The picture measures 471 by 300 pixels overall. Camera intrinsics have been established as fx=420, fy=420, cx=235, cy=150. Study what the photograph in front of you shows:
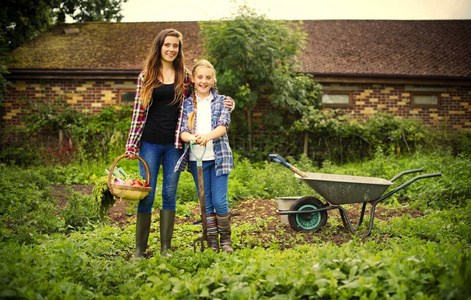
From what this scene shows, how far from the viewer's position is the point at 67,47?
13.3 m

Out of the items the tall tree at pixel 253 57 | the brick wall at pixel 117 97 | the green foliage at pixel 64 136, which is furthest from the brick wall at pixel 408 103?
the green foliage at pixel 64 136

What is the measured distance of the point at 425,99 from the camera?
12.4 meters

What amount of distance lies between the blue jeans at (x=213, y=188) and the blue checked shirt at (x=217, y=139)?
0.26 ft

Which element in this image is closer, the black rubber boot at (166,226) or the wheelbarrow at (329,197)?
the black rubber boot at (166,226)

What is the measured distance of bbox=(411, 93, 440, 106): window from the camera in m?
12.4

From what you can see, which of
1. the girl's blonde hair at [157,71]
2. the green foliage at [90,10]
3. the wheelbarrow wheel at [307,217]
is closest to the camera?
the girl's blonde hair at [157,71]

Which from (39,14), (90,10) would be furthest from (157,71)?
(90,10)

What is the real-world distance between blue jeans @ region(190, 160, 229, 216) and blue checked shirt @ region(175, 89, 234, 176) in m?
0.08

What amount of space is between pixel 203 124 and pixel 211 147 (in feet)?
0.70

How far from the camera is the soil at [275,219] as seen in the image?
4.39 m

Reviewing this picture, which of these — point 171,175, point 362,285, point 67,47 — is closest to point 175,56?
point 171,175

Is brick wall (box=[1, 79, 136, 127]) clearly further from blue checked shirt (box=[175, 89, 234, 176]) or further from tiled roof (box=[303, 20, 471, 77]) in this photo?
blue checked shirt (box=[175, 89, 234, 176])

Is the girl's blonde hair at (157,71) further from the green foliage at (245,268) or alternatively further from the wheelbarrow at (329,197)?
the wheelbarrow at (329,197)

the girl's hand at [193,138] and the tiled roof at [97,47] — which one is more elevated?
the tiled roof at [97,47]
